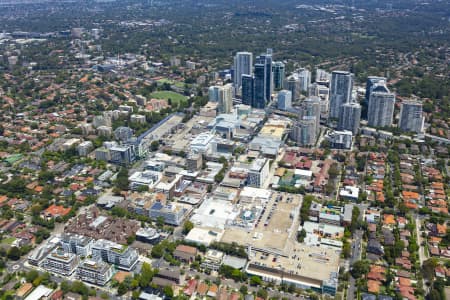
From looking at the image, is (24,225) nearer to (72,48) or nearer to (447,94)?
(447,94)

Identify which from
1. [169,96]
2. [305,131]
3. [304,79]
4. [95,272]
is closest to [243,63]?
[304,79]

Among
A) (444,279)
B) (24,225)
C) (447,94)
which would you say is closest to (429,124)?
(447,94)

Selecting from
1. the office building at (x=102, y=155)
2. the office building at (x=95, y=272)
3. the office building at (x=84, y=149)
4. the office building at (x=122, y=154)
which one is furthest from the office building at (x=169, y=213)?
the office building at (x=84, y=149)

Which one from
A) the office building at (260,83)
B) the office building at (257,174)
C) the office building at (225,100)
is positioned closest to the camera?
the office building at (257,174)

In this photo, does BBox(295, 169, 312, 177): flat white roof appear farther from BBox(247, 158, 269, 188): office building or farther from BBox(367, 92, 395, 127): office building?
BBox(367, 92, 395, 127): office building

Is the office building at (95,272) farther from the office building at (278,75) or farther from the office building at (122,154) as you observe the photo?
the office building at (278,75)

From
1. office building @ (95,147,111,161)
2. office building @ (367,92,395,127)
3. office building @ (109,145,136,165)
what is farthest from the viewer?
office building @ (367,92,395,127)

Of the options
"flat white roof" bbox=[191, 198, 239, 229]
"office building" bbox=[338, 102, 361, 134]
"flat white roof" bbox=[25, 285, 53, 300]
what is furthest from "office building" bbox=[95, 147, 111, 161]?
"office building" bbox=[338, 102, 361, 134]
